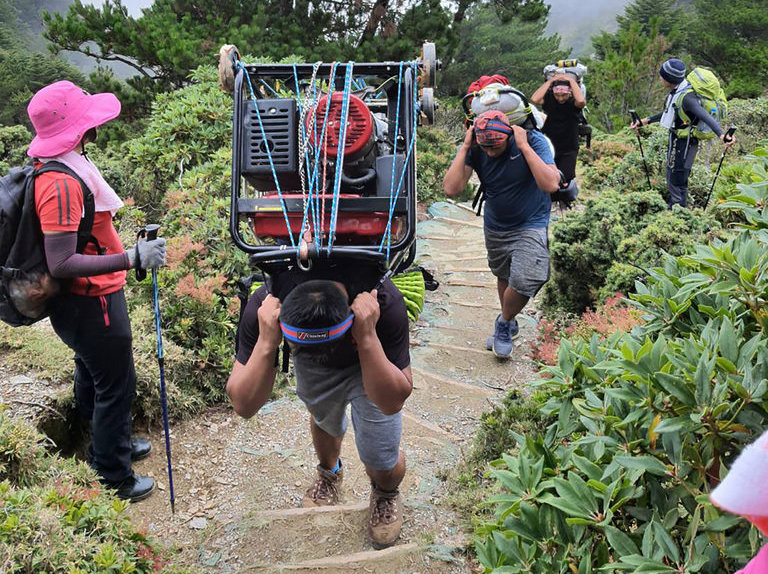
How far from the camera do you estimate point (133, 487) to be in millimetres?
3490

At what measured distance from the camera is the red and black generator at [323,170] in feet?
7.33

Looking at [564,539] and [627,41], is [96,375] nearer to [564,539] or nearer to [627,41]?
[564,539]

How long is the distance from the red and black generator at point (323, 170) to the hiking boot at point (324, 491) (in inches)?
58.7

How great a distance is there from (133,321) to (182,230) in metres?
1.43

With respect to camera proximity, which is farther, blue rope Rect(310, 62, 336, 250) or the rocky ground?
the rocky ground

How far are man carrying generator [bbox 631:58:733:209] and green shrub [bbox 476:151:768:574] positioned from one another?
488 cm

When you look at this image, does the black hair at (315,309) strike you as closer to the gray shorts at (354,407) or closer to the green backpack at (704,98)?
the gray shorts at (354,407)

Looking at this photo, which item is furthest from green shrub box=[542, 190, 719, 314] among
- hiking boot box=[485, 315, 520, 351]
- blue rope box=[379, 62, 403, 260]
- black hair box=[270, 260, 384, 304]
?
black hair box=[270, 260, 384, 304]

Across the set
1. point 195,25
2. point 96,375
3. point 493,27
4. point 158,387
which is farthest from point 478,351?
point 493,27

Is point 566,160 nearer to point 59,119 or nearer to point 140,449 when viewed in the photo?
point 140,449

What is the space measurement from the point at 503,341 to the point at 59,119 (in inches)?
142

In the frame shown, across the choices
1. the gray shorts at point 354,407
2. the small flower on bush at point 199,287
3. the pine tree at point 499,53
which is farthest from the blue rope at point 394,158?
the pine tree at point 499,53

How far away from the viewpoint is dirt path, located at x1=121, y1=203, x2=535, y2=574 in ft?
9.75

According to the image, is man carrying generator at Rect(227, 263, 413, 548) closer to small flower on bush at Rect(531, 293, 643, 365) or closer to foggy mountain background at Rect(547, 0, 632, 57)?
small flower on bush at Rect(531, 293, 643, 365)
